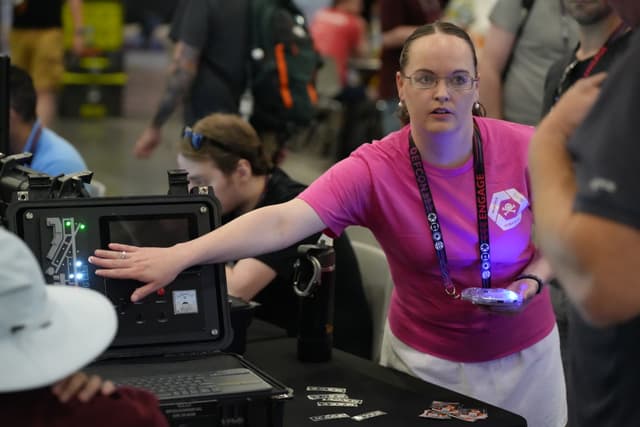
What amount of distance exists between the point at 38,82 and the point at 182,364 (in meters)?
5.42

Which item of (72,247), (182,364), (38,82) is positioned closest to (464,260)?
(182,364)

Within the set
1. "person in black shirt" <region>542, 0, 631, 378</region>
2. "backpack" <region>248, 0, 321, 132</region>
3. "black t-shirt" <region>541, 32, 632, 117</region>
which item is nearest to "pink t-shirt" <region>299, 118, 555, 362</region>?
"person in black shirt" <region>542, 0, 631, 378</region>

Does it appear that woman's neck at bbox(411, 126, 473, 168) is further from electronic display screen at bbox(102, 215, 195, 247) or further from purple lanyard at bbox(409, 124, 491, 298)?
electronic display screen at bbox(102, 215, 195, 247)

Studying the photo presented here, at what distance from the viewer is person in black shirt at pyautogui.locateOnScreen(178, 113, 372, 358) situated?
321cm

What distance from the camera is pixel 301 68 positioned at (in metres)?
5.02

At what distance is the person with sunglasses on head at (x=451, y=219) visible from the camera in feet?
8.46

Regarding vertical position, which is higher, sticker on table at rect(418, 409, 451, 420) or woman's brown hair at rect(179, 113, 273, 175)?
woman's brown hair at rect(179, 113, 273, 175)

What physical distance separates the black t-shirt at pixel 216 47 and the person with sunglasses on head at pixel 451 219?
239 centimetres

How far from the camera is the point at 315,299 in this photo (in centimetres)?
278

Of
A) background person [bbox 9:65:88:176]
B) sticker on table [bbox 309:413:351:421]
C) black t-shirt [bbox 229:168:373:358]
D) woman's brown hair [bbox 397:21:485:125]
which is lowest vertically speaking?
black t-shirt [bbox 229:168:373:358]

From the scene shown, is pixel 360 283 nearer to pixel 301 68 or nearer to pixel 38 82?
pixel 301 68

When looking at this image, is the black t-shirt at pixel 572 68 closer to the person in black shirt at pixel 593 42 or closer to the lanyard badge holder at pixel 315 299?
the person in black shirt at pixel 593 42

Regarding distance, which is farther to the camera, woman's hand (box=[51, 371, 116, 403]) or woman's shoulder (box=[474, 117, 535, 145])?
woman's shoulder (box=[474, 117, 535, 145])

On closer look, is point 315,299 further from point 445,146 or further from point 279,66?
point 279,66
